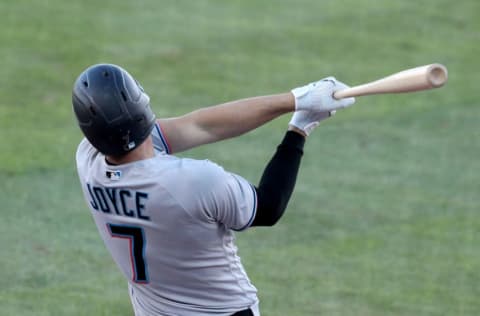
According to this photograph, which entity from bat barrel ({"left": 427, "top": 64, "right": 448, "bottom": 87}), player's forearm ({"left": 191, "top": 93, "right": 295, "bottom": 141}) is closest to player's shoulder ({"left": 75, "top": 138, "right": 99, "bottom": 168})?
player's forearm ({"left": 191, "top": 93, "right": 295, "bottom": 141})

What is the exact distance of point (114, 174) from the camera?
136 inches

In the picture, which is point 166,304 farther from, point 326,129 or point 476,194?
point 326,129

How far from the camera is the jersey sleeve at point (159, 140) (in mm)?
3855

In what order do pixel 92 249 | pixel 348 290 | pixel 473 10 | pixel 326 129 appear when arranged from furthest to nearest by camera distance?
pixel 473 10
pixel 326 129
pixel 92 249
pixel 348 290

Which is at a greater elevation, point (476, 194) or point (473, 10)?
point (473, 10)

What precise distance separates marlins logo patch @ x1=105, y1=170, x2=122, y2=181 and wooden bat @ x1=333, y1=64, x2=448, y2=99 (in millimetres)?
1023

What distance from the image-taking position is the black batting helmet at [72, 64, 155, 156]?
333cm

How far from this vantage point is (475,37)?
1307 centimetres

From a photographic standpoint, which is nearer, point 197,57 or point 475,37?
point 197,57

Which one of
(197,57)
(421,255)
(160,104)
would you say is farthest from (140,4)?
(421,255)

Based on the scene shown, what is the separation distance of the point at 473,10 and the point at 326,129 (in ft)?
17.1

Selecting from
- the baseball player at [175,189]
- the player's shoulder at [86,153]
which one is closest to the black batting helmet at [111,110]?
the baseball player at [175,189]

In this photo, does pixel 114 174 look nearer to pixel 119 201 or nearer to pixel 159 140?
pixel 119 201

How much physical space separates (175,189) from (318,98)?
0.83 meters
